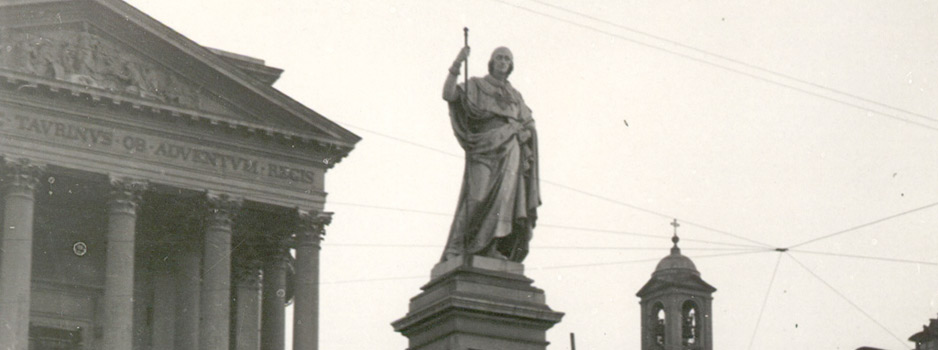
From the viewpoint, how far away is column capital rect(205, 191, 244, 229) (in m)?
44.8

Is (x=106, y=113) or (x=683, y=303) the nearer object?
(x=106, y=113)

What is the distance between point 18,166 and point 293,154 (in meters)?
7.91

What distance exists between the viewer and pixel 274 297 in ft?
156

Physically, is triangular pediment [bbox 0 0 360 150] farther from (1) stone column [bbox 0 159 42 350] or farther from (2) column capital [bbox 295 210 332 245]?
(1) stone column [bbox 0 159 42 350]

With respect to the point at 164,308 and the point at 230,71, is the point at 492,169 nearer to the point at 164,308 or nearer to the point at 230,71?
the point at 230,71

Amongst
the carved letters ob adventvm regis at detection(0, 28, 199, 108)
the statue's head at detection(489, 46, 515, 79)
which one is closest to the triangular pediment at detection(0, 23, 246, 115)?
the carved letters ob adventvm regis at detection(0, 28, 199, 108)

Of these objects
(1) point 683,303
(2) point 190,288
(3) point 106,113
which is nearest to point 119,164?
(3) point 106,113

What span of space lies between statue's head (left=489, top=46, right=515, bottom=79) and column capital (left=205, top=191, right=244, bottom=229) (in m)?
31.9

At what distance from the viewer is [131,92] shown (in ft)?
144

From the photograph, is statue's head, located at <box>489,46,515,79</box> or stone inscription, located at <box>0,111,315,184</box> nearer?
statue's head, located at <box>489,46,515,79</box>

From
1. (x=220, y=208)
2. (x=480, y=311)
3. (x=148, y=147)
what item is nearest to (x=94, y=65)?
(x=148, y=147)

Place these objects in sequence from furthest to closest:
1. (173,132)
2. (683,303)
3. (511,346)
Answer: (683,303) → (173,132) → (511,346)

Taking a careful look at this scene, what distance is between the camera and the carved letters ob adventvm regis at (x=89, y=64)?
139 ft

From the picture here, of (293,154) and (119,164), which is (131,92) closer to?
(119,164)
